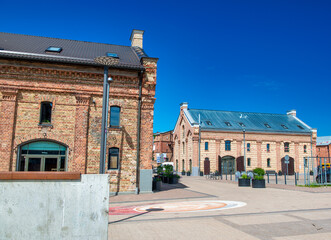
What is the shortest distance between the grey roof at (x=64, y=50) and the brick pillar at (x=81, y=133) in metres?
2.46

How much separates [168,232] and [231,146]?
117ft

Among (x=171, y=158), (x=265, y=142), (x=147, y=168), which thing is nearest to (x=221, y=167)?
(x=265, y=142)

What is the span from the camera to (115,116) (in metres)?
17.2

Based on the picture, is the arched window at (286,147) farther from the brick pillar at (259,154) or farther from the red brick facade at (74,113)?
the red brick facade at (74,113)

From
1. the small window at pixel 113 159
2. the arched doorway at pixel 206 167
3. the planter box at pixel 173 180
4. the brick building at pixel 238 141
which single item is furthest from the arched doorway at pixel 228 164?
the small window at pixel 113 159

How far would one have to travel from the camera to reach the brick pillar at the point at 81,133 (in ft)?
51.9

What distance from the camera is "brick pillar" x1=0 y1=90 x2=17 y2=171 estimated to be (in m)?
15.0

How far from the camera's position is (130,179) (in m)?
16.7

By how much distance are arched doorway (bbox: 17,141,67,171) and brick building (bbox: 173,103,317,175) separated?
25916 mm

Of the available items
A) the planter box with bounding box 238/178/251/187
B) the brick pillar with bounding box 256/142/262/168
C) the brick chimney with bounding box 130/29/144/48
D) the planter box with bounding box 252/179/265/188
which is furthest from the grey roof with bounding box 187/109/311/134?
the planter box with bounding box 252/179/265/188

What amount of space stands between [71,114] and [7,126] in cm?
352

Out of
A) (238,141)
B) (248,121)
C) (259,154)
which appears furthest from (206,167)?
(248,121)

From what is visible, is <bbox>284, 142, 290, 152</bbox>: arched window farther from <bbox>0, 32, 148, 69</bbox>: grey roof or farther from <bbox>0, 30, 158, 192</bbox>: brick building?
<bbox>0, 30, 158, 192</bbox>: brick building

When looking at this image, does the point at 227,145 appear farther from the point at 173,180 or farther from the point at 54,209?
the point at 54,209
